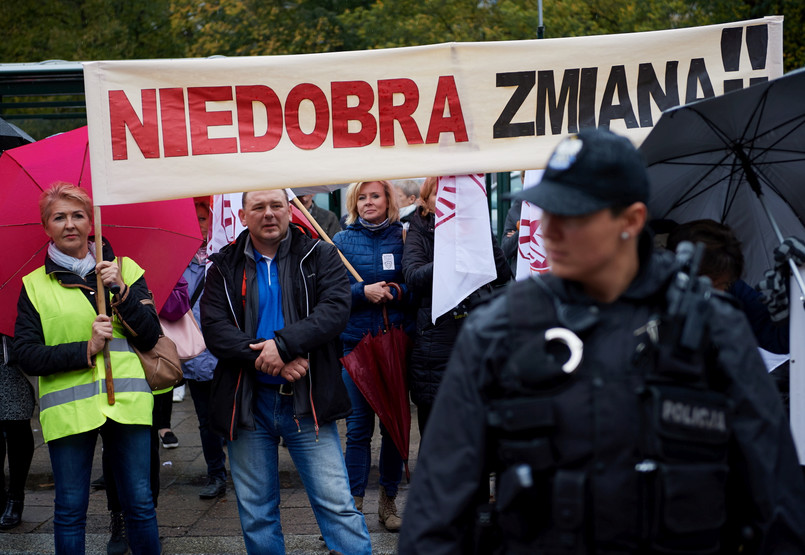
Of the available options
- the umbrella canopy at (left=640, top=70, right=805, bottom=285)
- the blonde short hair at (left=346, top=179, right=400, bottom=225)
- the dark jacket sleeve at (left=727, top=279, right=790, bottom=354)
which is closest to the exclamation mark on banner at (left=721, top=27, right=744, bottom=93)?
the umbrella canopy at (left=640, top=70, right=805, bottom=285)

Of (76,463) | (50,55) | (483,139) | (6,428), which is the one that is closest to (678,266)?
(483,139)

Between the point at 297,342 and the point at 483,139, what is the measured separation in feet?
5.06

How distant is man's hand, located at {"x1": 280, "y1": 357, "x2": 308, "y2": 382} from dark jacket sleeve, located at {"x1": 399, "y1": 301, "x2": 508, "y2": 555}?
2071 mm

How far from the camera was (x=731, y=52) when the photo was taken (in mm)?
4898

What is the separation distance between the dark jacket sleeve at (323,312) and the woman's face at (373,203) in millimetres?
1200

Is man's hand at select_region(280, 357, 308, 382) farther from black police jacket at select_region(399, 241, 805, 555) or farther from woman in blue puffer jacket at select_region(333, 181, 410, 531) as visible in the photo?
black police jacket at select_region(399, 241, 805, 555)

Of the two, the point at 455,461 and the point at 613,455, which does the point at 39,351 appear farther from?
the point at 613,455

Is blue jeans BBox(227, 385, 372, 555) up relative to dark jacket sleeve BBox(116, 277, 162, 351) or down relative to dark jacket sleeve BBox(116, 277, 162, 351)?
down

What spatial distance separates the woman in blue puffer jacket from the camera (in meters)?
5.53

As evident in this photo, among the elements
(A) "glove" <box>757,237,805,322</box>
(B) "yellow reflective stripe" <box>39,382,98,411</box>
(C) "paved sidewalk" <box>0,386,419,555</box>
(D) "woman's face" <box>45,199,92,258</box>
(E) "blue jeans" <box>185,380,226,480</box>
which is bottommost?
(C) "paved sidewalk" <box>0,386,419,555</box>

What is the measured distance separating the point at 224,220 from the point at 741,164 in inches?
131

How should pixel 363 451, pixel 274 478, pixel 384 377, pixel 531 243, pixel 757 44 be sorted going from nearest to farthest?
pixel 274 478
pixel 757 44
pixel 384 377
pixel 531 243
pixel 363 451

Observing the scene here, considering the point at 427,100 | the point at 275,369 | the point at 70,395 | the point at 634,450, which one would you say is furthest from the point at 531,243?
the point at 634,450

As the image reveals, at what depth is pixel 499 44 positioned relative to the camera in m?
4.91
